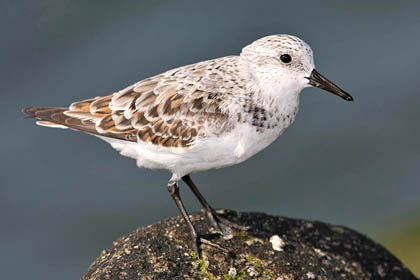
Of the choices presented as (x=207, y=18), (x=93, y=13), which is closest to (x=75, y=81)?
(x=93, y=13)

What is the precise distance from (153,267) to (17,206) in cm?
713

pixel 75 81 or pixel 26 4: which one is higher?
pixel 26 4

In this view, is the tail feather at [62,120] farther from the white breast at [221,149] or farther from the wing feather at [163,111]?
the white breast at [221,149]

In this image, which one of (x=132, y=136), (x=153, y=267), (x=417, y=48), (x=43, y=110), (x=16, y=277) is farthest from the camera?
(x=417, y=48)

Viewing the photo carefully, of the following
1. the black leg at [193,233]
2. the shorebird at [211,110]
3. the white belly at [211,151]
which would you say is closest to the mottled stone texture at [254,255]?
the black leg at [193,233]

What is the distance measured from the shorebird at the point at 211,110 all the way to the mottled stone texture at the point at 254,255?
246 mm

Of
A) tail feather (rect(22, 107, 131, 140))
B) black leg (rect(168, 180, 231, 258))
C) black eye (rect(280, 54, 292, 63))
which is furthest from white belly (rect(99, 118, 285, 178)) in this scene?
black eye (rect(280, 54, 292, 63))

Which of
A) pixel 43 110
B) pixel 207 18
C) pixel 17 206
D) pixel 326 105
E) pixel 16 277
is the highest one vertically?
pixel 207 18

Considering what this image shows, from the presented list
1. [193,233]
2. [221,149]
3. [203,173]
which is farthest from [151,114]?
[203,173]

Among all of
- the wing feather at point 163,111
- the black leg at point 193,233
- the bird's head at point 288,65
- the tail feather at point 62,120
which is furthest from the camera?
the tail feather at point 62,120

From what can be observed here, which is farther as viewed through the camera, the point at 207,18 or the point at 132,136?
the point at 207,18

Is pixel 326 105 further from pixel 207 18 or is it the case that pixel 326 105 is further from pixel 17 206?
pixel 17 206

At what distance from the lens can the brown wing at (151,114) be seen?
22.1ft

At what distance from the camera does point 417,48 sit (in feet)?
46.8
